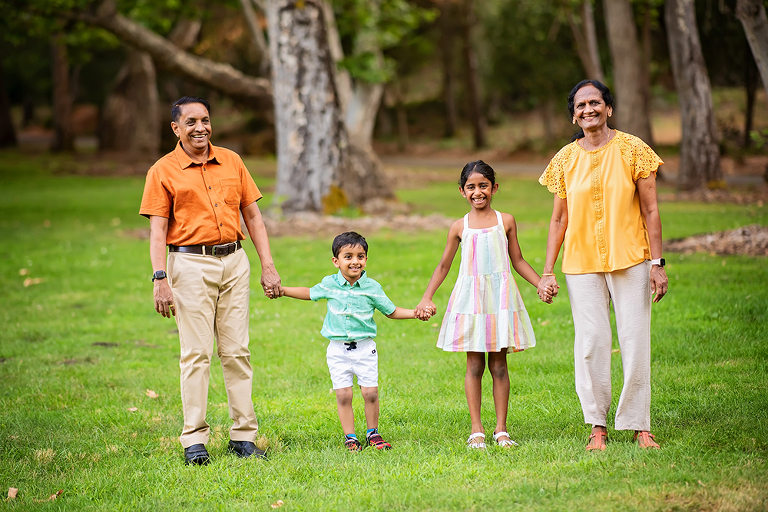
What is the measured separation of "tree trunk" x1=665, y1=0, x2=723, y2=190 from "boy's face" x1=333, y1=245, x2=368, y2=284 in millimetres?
16306

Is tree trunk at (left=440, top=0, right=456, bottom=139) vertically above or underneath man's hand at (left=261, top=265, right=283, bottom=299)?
above

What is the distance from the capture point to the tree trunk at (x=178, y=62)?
21.0m

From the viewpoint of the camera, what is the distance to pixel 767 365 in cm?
663

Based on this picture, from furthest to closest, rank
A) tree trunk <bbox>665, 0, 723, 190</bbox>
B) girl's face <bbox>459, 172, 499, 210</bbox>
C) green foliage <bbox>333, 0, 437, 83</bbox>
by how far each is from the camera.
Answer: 1. green foliage <bbox>333, 0, 437, 83</bbox>
2. tree trunk <bbox>665, 0, 723, 190</bbox>
3. girl's face <bbox>459, 172, 499, 210</bbox>

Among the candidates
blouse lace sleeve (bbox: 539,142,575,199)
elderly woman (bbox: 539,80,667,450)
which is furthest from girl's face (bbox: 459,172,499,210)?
elderly woman (bbox: 539,80,667,450)

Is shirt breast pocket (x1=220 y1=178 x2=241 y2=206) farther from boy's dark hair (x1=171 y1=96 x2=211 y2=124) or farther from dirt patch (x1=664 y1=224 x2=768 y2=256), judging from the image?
dirt patch (x1=664 y1=224 x2=768 y2=256)

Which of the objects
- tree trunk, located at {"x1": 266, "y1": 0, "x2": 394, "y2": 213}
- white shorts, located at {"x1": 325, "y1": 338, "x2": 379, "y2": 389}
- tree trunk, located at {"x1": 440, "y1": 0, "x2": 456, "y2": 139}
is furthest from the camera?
tree trunk, located at {"x1": 440, "y1": 0, "x2": 456, "y2": 139}

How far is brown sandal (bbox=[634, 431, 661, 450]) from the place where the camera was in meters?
4.93

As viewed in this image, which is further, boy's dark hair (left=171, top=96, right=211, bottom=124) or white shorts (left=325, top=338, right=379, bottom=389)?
white shorts (left=325, top=338, right=379, bottom=389)

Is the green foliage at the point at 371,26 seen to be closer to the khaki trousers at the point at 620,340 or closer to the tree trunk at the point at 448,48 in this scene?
the khaki trousers at the point at 620,340

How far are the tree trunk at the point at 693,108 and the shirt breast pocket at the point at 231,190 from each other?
1645cm

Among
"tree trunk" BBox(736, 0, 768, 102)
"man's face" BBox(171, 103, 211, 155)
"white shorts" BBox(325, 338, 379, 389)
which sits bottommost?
"white shorts" BBox(325, 338, 379, 389)

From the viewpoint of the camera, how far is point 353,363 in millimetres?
5293

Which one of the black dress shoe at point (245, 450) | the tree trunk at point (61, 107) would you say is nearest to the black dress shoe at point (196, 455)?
the black dress shoe at point (245, 450)
